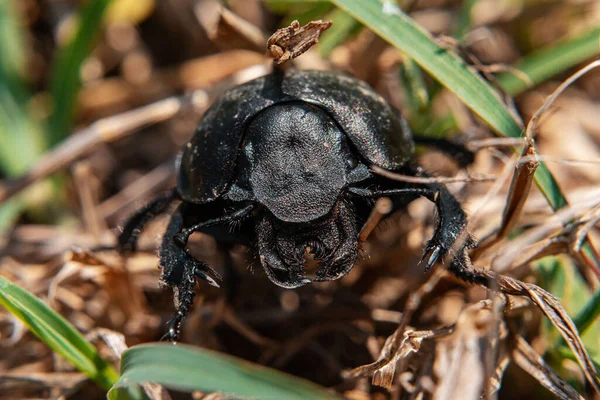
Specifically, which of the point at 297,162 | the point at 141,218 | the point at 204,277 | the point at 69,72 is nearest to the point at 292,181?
the point at 297,162

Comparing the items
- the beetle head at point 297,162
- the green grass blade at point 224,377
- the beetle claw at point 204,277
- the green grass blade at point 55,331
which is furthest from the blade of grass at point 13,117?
the green grass blade at point 224,377

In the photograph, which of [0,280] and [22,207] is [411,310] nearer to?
[0,280]

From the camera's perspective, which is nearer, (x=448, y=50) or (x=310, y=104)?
(x=310, y=104)

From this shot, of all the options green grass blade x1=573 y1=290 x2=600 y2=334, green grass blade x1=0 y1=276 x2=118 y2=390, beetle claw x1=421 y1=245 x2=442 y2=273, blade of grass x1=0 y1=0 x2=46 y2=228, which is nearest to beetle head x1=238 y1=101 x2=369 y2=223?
beetle claw x1=421 y1=245 x2=442 y2=273

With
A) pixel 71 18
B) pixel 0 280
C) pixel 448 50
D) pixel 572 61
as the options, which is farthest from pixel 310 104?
pixel 71 18

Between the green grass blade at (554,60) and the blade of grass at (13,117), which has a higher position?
the green grass blade at (554,60)

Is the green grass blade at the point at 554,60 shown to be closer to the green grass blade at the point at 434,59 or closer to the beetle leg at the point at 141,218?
the green grass blade at the point at 434,59

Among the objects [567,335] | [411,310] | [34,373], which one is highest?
[567,335]
